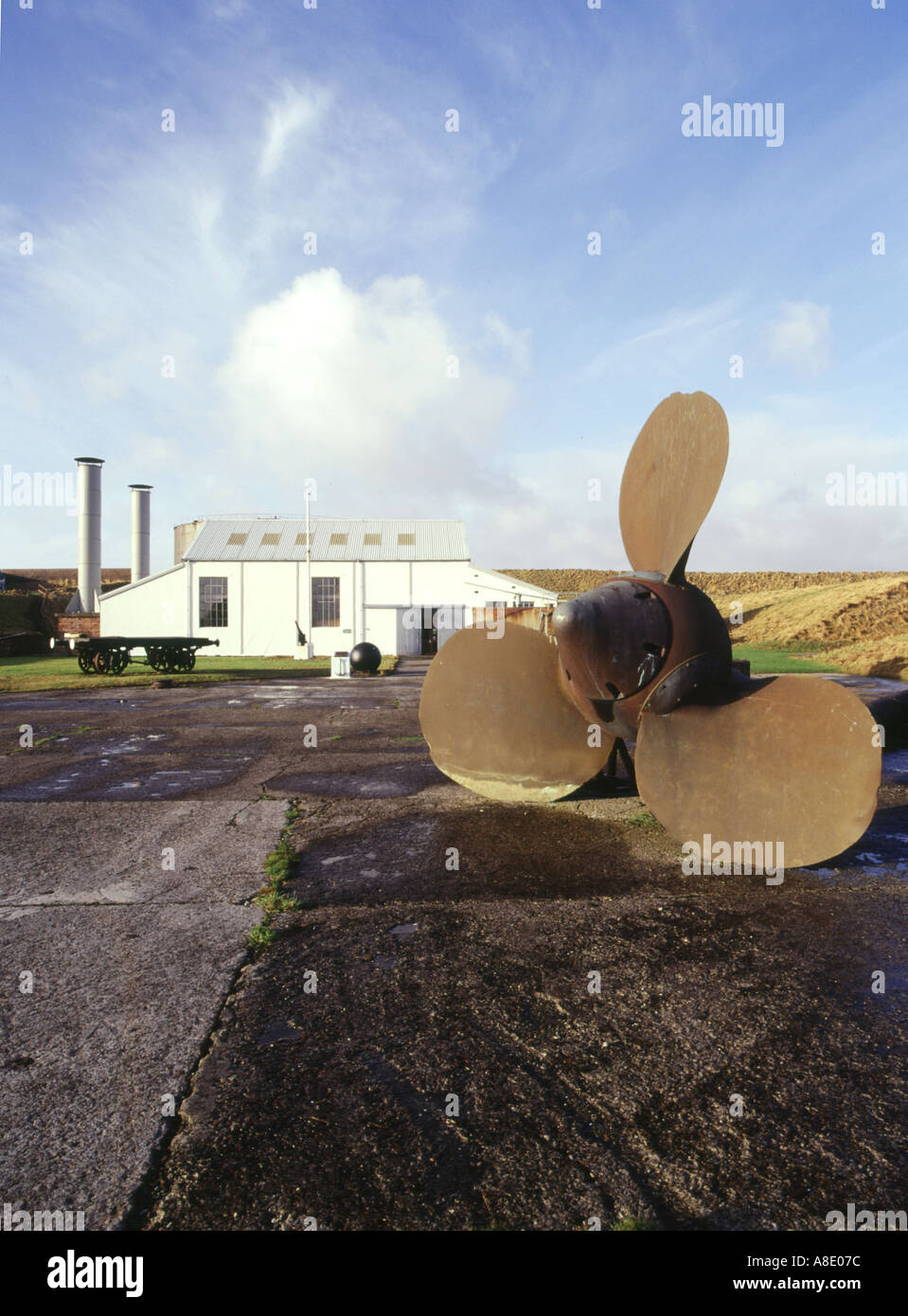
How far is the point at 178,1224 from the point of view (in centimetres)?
162

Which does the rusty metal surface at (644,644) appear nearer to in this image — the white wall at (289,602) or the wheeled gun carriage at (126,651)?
the wheeled gun carriage at (126,651)

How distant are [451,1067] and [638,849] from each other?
8.71ft

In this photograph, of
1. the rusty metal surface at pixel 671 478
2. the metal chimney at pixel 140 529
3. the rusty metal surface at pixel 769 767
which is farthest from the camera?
the metal chimney at pixel 140 529

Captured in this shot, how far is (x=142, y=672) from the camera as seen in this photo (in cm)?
2127

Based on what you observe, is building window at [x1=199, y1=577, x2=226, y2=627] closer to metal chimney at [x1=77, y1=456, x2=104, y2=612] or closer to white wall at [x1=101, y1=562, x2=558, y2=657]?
white wall at [x1=101, y1=562, x2=558, y2=657]

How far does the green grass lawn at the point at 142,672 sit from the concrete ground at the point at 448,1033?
13534mm

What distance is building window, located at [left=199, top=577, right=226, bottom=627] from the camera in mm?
30547

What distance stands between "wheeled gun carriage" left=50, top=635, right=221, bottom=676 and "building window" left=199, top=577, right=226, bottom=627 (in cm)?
936

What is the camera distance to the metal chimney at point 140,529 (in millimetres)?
38188

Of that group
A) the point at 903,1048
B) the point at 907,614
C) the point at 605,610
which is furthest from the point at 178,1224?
the point at 907,614

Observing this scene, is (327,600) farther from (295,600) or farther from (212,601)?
(212,601)

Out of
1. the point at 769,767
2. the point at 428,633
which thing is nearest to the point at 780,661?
the point at 428,633

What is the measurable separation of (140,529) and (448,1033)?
41.0 meters

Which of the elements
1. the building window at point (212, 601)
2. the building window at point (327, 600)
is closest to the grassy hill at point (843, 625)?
the building window at point (327, 600)
